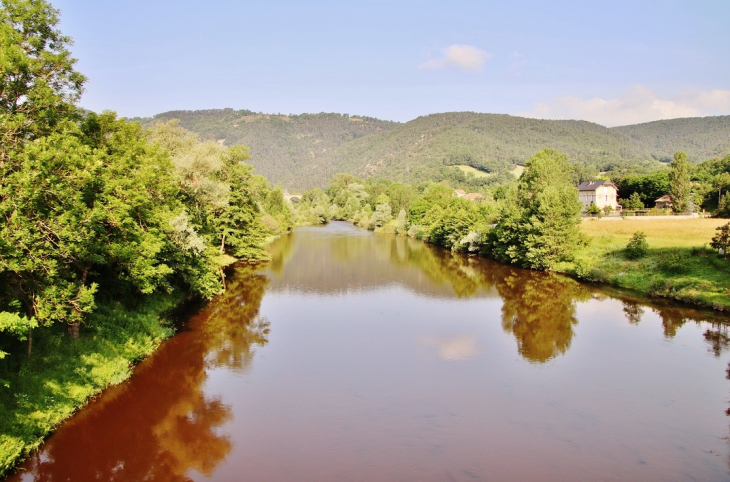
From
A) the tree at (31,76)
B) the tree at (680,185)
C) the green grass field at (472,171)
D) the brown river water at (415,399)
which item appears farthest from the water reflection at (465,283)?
the green grass field at (472,171)

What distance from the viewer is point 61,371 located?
14031 mm

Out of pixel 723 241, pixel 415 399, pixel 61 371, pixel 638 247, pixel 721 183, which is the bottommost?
pixel 415 399

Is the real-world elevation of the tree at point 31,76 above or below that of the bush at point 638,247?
above

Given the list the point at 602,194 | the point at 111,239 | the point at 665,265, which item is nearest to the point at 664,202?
the point at 602,194

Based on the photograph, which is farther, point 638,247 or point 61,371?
point 638,247

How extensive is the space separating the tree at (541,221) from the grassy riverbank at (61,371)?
30079 millimetres

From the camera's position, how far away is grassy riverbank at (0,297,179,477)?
11486 mm

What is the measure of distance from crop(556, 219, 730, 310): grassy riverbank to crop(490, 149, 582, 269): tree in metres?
1.48

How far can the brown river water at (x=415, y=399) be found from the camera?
1198 centimetres

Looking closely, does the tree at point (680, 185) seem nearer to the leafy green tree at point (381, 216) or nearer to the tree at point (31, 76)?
the leafy green tree at point (381, 216)

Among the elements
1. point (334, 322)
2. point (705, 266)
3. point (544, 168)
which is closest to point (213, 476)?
point (334, 322)

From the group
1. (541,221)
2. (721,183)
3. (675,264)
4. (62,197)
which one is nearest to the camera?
(62,197)

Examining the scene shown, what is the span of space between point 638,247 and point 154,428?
33649 millimetres

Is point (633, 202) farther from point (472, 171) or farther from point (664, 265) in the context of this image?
point (472, 171)
